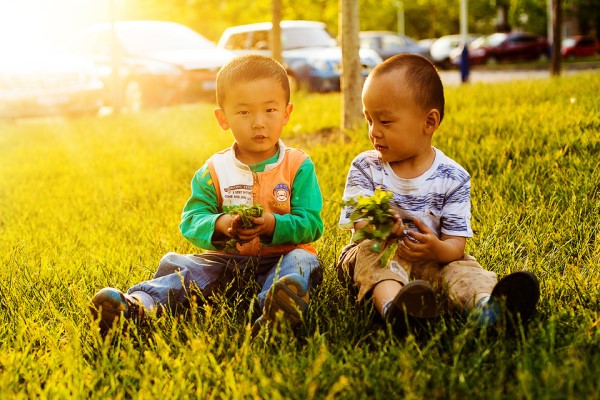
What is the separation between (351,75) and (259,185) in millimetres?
4574

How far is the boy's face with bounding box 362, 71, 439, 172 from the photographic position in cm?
308

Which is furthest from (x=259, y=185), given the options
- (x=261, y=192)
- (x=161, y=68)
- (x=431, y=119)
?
(x=161, y=68)

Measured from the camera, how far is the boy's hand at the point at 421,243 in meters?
3.03

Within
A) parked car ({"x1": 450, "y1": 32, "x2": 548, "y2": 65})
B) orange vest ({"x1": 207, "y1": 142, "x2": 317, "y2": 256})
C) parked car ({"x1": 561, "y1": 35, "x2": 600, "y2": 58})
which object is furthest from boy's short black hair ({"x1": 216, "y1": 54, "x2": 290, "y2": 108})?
parked car ({"x1": 561, "y1": 35, "x2": 600, "y2": 58})

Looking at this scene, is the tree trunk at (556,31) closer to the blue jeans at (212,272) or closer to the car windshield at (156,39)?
the car windshield at (156,39)

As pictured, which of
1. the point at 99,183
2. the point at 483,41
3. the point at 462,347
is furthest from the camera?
the point at 483,41

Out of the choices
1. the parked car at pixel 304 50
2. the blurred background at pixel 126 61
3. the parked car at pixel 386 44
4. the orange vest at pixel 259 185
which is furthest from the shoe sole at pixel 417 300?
the parked car at pixel 386 44

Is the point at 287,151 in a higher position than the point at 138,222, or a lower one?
higher

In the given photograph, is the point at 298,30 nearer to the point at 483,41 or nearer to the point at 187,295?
the point at 187,295

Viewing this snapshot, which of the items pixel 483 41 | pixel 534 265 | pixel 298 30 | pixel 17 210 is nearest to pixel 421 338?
pixel 534 265

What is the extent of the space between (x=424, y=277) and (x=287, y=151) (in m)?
0.83

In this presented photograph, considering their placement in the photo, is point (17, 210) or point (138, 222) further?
point (17, 210)

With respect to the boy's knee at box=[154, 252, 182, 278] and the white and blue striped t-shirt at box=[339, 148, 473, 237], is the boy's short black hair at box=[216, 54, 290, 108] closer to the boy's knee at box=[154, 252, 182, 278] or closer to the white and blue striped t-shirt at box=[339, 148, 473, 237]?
the white and blue striped t-shirt at box=[339, 148, 473, 237]

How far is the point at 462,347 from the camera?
260cm
